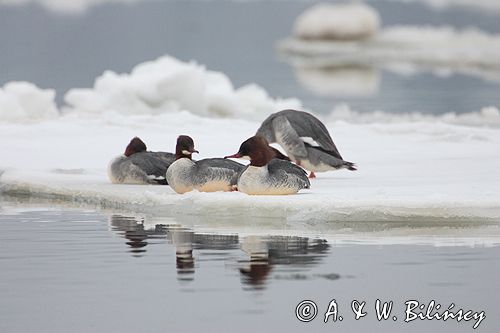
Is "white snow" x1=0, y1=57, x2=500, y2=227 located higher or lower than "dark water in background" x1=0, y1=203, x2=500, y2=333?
higher

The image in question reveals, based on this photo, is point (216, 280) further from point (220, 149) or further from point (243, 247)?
point (220, 149)

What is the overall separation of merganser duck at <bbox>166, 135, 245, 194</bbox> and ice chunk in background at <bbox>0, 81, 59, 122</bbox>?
37.2 feet

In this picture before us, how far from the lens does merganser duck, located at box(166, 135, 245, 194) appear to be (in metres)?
11.8

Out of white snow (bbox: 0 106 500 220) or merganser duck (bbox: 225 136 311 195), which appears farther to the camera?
merganser duck (bbox: 225 136 311 195)

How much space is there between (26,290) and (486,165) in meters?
8.58

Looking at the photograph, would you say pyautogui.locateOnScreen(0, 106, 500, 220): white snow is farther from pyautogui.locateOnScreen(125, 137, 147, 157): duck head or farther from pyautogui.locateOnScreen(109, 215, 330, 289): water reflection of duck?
pyautogui.locateOnScreen(109, 215, 330, 289): water reflection of duck

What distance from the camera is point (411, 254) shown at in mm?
8953

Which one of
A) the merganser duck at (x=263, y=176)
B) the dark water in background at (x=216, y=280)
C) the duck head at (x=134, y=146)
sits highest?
the duck head at (x=134, y=146)

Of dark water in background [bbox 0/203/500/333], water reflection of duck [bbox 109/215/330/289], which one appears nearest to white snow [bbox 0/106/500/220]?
water reflection of duck [bbox 109/215/330/289]

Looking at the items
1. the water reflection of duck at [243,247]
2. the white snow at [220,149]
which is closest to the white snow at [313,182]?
the white snow at [220,149]

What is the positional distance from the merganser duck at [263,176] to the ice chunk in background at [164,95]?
42.8ft

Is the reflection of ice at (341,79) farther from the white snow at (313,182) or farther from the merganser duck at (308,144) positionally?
the merganser duck at (308,144)

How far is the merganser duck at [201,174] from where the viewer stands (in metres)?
11.8

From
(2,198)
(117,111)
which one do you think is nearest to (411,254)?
(2,198)
